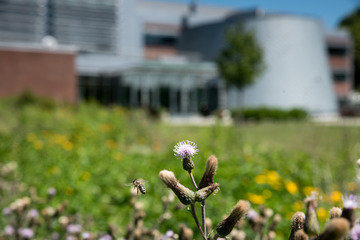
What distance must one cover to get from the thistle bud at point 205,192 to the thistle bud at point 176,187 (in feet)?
0.04

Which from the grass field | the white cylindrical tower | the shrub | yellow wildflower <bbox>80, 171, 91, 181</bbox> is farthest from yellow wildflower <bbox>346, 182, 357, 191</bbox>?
the white cylindrical tower

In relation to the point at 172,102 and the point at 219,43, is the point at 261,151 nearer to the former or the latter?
the point at 172,102

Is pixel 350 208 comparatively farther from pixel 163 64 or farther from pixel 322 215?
pixel 163 64

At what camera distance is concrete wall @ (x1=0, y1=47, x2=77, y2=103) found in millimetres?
25453

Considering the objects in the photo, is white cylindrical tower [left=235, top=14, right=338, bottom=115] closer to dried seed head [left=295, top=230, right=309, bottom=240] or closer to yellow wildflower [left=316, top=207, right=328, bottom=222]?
yellow wildflower [left=316, top=207, right=328, bottom=222]

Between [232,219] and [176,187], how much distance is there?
138 mm

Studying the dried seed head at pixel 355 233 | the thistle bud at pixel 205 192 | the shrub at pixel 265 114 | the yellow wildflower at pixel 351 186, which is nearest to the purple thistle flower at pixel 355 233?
the dried seed head at pixel 355 233


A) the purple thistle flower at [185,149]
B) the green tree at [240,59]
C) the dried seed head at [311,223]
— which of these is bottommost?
the dried seed head at [311,223]

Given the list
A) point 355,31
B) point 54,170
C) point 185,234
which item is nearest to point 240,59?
point 54,170

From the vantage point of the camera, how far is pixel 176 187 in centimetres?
96

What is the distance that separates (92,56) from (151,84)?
170 inches

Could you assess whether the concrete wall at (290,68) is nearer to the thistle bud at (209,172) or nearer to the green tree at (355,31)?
the green tree at (355,31)

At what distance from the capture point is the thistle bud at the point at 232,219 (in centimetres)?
99

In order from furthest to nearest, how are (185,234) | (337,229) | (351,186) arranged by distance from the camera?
(351,186)
(185,234)
(337,229)
